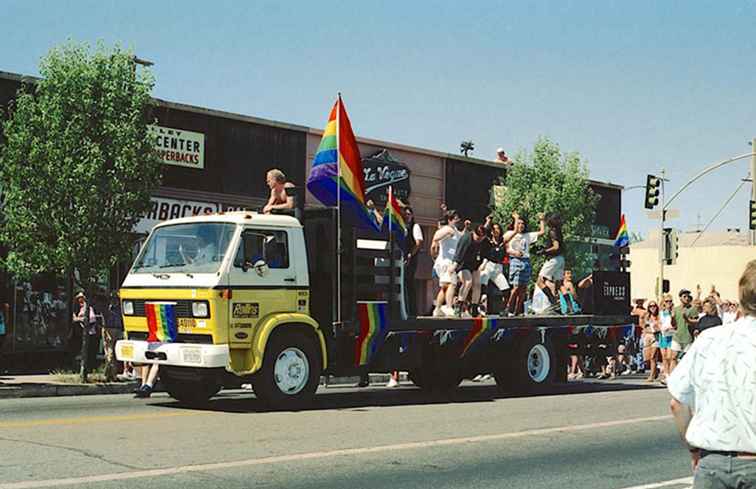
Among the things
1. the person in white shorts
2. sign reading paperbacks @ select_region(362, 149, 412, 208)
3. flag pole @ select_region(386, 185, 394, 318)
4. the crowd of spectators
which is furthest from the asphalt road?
sign reading paperbacks @ select_region(362, 149, 412, 208)

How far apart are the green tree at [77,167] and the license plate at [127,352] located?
19.4 feet

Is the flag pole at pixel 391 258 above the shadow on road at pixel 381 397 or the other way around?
above

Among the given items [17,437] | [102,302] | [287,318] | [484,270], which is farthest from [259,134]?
[17,437]

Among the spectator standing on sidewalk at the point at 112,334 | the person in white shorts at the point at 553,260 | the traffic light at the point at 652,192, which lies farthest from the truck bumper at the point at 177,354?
the traffic light at the point at 652,192

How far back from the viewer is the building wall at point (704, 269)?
240 ft

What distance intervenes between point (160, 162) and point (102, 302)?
3950 mm

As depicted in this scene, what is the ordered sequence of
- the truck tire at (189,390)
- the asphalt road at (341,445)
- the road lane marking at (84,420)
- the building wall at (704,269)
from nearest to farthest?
the asphalt road at (341,445), the road lane marking at (84,420), the truck tire at (189,390), the building wall at (704,269)

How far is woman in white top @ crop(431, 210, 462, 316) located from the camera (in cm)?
1691

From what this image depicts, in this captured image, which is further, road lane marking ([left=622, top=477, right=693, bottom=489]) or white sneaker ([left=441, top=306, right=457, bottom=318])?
white sneaker ([left=441, top=306, right=457, bottom=318])

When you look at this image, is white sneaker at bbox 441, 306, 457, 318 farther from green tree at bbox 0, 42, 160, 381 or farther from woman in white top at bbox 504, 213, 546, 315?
green tree at bbox 0, 42, 160, 381

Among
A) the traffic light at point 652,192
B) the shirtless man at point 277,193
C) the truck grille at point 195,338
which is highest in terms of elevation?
the traffic light at point 652,192

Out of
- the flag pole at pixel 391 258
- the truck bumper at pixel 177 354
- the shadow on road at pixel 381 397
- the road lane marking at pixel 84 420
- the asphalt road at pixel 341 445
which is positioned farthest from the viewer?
the flag pole at pixel 391 258

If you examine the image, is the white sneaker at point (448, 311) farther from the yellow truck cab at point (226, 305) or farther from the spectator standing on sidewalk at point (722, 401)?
the spectator standing on sidewalk at point (722, 401)

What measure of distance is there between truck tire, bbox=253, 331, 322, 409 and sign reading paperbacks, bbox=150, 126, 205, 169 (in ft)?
41.5
